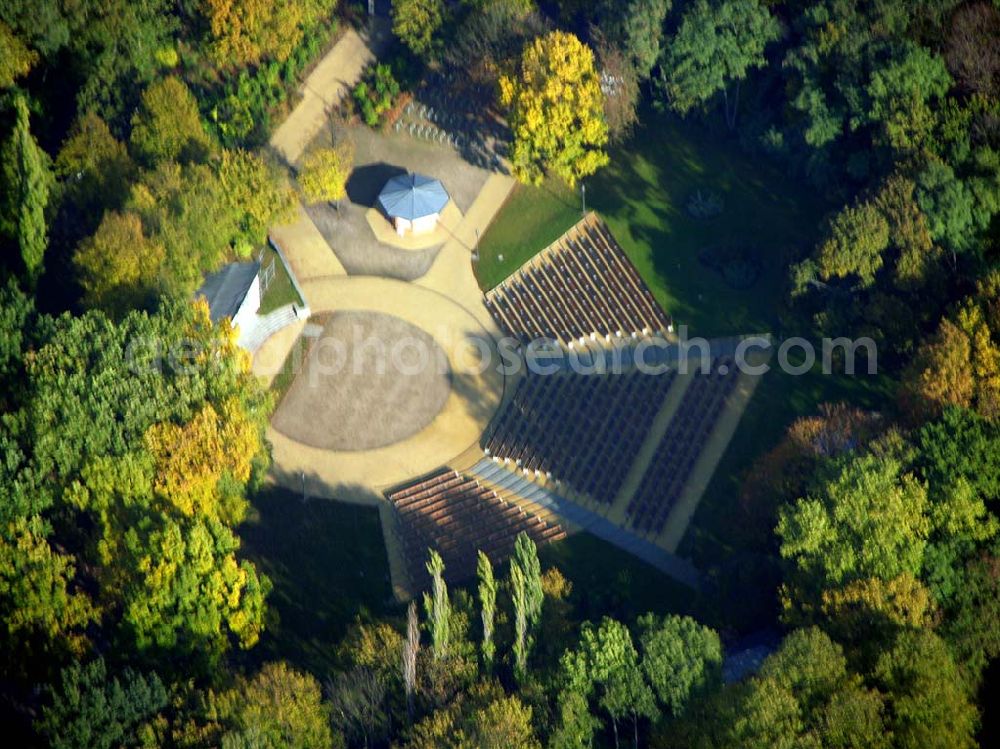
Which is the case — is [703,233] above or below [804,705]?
above

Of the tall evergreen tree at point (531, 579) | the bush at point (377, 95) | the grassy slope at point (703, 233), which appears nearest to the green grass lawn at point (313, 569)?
the tall evergreen tree at point (531, 579)

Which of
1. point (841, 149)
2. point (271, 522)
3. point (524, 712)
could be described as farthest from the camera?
point (841, 149)

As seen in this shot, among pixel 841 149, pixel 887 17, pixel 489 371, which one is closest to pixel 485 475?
pixel 489 371

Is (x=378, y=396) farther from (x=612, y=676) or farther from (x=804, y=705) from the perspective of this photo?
(x=804, y=705)

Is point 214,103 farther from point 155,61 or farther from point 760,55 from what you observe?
point 760,55

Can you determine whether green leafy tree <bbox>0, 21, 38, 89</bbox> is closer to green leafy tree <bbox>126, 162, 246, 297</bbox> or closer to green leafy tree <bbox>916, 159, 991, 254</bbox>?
green leafy tree <bbox>126, 162, 246, 297</bbox>

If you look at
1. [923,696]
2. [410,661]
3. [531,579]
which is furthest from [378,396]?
[923,696]
